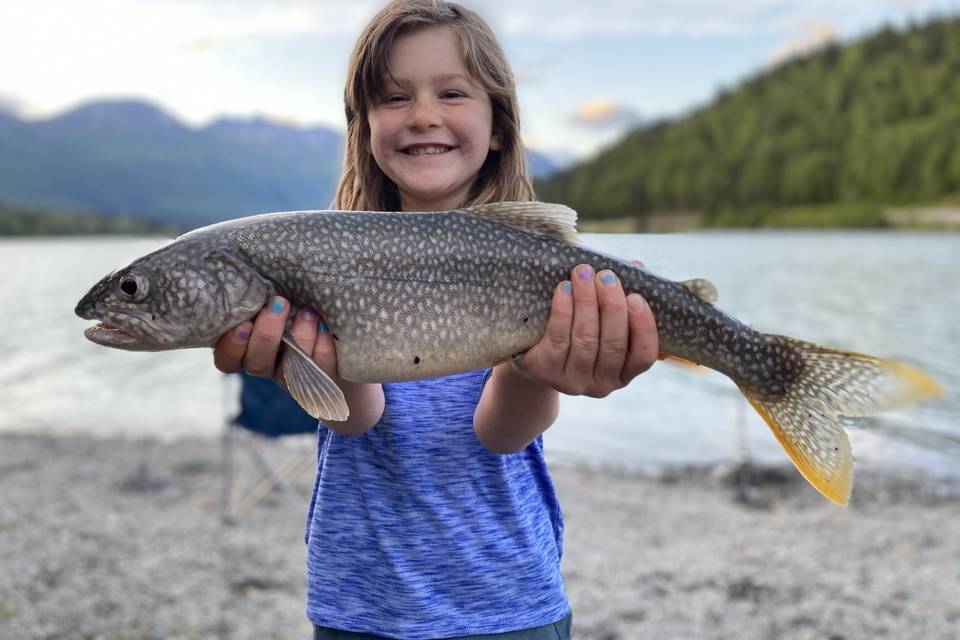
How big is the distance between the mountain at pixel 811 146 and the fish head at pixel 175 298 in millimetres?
106962

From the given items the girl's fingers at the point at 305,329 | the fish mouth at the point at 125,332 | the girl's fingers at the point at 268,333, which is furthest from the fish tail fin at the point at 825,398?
the fish mouth at the point at 125,332

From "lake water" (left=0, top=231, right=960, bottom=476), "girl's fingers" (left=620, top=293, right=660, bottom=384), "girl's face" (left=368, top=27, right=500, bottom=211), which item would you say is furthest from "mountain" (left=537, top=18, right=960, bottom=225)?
"girl's fingers" (left=620, top=293, right=660, bottom=384)

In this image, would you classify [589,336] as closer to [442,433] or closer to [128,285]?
[442,433]

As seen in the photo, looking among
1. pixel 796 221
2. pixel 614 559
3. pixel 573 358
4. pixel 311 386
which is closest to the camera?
pixel 311 386

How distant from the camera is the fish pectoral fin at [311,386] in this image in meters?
2.87

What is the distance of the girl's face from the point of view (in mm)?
3430

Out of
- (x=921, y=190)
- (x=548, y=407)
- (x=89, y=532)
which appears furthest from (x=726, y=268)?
(x=921, y=190)

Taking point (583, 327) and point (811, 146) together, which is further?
point (811, 146)

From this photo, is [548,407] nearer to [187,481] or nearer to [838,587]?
[838,587]

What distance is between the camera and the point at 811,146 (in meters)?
135

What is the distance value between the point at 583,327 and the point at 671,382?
22651mm

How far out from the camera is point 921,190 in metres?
116

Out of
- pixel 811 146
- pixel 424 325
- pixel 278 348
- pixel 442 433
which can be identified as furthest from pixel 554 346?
pixel 811 146

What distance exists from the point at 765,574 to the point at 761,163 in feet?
442
